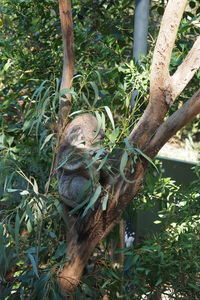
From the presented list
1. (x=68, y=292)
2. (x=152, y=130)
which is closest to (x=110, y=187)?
(x=152, y=130)

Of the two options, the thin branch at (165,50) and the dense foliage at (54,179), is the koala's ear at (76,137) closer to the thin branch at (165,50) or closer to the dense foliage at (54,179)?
the dense foliage at (54,179)

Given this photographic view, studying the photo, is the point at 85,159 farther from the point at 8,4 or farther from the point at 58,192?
the point at 8,4

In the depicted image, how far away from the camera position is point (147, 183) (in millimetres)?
1994

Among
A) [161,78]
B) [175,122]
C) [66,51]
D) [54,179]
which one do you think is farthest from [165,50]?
[54,179]

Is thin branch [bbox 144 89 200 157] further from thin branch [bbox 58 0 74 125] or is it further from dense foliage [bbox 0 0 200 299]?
thin branch [bbox 58 0 74 125]

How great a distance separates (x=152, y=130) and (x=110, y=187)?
0.77ft

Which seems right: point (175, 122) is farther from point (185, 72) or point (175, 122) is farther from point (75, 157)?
point (75, 157)

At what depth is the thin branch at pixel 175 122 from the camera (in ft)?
4.63

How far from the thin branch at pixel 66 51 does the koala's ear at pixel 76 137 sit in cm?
7

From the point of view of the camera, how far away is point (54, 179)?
1.91 m

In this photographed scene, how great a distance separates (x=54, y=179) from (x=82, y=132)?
359mm

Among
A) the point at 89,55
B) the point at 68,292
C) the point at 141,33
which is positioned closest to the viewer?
the point at 68,292

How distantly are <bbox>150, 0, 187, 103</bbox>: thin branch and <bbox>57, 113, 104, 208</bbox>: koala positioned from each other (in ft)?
0.88

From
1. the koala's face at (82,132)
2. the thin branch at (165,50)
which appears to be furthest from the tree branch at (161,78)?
the koala's face at (82,132)
